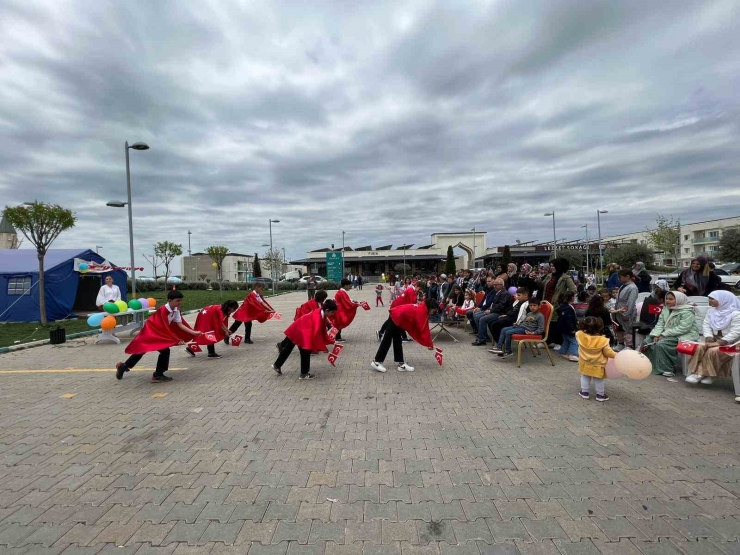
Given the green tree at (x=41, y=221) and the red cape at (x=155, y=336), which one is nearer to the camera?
the red cape at (x=155, y=336)

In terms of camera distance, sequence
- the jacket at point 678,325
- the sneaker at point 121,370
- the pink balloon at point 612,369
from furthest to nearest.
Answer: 1. the sneaker at point 121,370
2. the jacket at point 678,325
3. the pink balloon at point 612,369

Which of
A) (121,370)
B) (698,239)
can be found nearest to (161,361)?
(121,370)

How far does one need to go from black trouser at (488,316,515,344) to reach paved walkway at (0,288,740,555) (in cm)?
Answer: 201

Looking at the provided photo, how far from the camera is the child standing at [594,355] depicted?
5.24 metres

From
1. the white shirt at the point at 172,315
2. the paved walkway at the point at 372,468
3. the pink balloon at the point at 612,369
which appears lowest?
the paved walkway at the point at 372,468

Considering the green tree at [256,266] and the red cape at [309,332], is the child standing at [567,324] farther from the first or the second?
the green tree at [256,266]

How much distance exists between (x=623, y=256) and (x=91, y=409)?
60.0m

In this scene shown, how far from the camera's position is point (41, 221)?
1356cm

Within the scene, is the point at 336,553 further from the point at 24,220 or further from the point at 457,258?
the point at 457,258

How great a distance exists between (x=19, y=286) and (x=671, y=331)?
19978 mm

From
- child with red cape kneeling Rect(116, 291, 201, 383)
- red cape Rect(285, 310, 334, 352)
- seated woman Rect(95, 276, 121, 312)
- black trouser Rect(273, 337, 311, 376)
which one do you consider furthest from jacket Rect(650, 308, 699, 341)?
seated woman Rect(95, 276, 121, 312)

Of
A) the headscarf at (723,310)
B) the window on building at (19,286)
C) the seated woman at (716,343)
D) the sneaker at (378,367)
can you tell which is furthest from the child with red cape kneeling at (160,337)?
the window on building at (19,286)

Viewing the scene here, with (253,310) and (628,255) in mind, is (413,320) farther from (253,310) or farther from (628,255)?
(628,255)

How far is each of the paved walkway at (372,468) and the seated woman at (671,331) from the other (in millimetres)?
493
